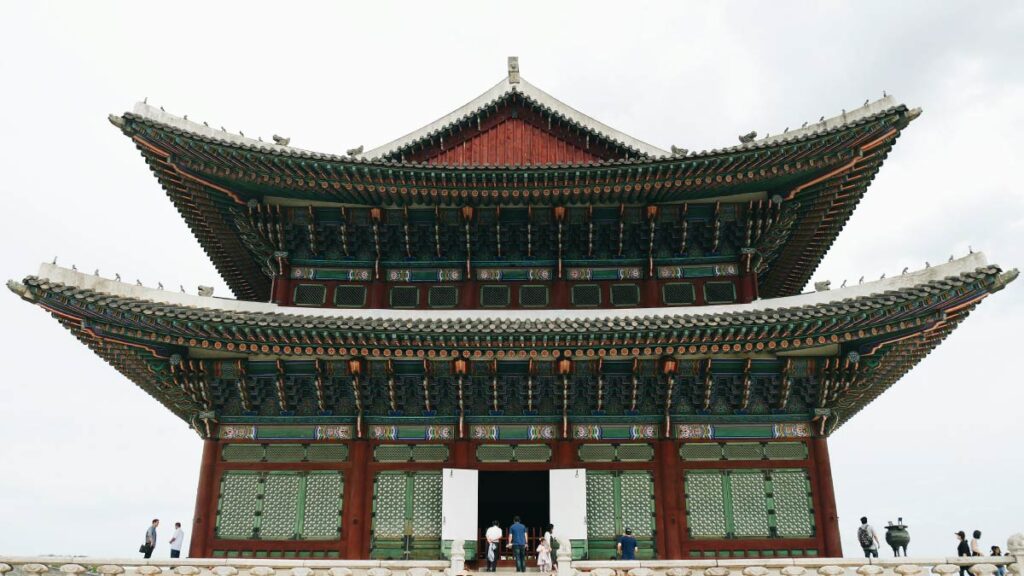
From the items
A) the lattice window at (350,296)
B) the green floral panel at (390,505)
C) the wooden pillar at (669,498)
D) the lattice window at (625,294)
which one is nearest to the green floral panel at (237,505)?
the green floral panel at (390,505)

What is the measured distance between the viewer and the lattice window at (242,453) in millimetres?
17578

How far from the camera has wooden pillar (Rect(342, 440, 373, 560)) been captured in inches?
653

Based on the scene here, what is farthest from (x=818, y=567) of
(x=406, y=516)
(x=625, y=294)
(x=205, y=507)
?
(x=205, y=507)

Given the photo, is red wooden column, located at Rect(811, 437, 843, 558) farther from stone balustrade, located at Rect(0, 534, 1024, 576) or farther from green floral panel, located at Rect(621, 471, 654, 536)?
green floral panel, located at Rect(621, 471, 654, 536)

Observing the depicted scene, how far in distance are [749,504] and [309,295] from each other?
41.7 feet

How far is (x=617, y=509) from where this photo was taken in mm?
17000

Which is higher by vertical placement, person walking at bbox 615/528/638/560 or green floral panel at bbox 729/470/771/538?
green floral panel at bbox 729/470/771/538

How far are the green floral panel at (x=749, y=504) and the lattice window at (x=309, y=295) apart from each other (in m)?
11.8

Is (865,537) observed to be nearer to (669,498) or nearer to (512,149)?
(669,498)

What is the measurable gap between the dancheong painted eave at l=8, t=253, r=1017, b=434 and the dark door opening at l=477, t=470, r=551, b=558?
8.26 meters

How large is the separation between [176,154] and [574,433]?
12.1 meters

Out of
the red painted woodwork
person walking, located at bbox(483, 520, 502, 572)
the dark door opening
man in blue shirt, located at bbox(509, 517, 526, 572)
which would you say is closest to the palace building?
person walking, located at bbox(483, 520, 502, 572)

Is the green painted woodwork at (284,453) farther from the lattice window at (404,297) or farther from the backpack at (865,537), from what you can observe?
the backpack at (865,537)

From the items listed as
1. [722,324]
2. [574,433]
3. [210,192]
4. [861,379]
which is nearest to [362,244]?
[210,192]
